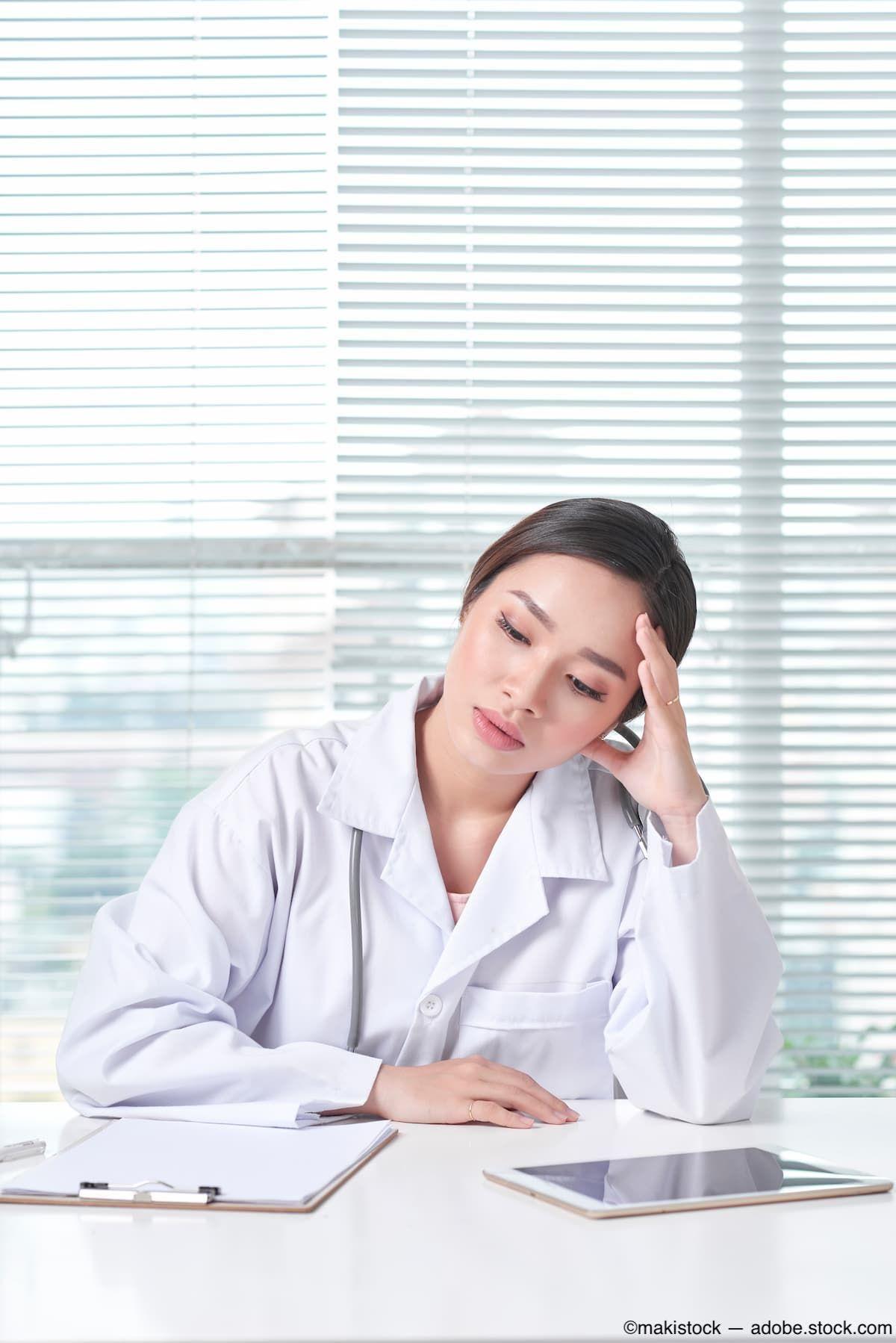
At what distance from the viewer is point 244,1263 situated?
2.60ft

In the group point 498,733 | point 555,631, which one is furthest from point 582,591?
point 498,733

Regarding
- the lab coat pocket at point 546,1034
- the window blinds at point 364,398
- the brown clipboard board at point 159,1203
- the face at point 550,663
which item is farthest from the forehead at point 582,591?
the window blinds at point 364,398

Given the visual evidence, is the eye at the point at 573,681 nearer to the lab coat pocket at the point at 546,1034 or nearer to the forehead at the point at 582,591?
the forehead at the point at 582,591

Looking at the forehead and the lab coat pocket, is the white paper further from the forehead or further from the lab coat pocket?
the forehead

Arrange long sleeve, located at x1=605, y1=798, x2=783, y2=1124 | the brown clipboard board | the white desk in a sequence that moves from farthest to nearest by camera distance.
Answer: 1. long sleeve, located at x1=605, y1=798, x2=783, y2=1124
2. the brown clipboard board
3. the white desk


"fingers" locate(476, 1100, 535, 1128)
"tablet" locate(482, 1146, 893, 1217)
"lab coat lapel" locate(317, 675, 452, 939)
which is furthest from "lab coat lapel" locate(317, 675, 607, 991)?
"tablet" locate(482, 1146, 893, 1217)

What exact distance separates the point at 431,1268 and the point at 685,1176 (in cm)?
31

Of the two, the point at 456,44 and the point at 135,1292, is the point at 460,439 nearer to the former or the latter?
the point at 456,44

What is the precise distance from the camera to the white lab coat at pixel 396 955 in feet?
4.11

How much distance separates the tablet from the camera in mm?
918

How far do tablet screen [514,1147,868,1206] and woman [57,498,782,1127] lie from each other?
0.19 metres

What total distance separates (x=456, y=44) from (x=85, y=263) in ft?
2.67

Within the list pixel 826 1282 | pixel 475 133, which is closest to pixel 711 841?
pixel 826 1282

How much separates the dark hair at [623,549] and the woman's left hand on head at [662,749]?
0.05 metres
